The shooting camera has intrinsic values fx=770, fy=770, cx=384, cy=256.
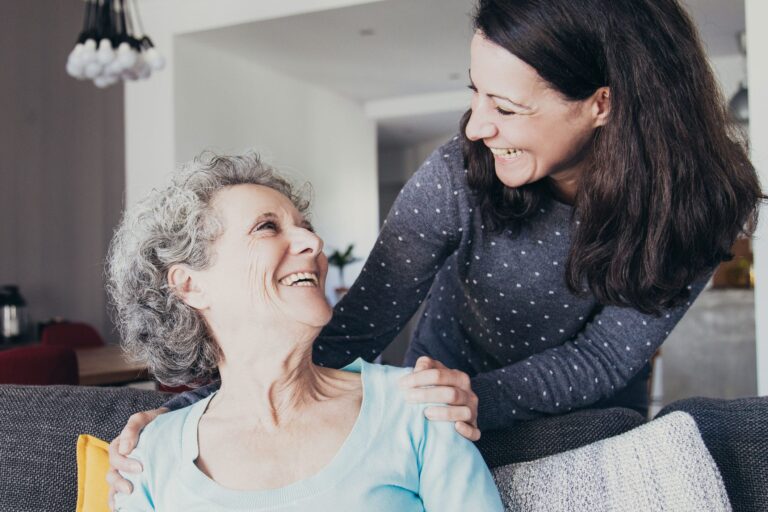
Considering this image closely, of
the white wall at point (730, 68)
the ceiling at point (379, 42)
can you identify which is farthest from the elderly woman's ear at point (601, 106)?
the white wall at point (730, 68)

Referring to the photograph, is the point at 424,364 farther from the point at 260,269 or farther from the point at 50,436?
the point at 50,436

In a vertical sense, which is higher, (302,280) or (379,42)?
(379,42)

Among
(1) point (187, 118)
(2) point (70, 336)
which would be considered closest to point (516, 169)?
(2) point (70, 336)

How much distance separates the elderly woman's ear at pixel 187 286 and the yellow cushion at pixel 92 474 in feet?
1.04

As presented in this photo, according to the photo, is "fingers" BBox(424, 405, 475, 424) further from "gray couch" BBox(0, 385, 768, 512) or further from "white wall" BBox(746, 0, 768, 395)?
"white wall" BBox(746, 0, 768, 395)

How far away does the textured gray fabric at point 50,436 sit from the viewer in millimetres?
1447

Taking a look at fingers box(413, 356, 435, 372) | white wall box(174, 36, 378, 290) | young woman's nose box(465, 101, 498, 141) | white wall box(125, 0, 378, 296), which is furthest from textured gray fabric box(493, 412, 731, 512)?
white wall box(125, 0, 378, 296)

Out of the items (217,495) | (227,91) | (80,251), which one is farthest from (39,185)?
(217,495)

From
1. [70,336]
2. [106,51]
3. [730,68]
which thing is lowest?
[70,336]

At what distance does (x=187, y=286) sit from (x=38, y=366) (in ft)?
4.68

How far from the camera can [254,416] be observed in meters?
1.26

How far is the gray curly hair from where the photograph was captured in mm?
1287

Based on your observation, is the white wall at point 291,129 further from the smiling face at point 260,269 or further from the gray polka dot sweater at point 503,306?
the smiling face at point 260,269

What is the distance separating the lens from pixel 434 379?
3.81ft
